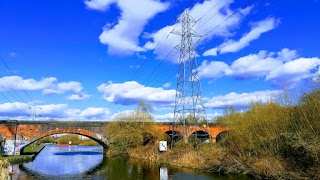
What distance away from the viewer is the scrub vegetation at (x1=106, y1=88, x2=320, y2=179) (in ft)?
74.2

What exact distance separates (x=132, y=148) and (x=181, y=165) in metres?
19.7

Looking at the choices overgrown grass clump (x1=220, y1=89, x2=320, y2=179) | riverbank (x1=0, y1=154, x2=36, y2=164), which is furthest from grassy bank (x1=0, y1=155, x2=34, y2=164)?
overgrown grass clump (x1=220, y1=89, x2=320, y2=179)

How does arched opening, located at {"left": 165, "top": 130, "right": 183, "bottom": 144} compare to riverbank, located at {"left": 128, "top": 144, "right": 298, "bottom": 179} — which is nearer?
riverbank, located at {"left": 128, "top": 144, "right": 298, "bottom": 179}

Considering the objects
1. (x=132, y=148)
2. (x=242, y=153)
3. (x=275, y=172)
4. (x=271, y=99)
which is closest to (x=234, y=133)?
(x=242, y=153)

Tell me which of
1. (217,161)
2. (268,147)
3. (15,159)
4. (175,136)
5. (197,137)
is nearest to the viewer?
(268,147)

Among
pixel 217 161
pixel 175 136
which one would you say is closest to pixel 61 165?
pixel 175 136

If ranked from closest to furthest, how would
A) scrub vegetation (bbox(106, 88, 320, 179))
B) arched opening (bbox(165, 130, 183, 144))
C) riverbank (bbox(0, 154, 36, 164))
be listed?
scrub vegetation (bbox(106, 88, 320, 179)), arched opening (bbox(165, 130, 183, 144)), riverbank (bbox(0, 154, 36, 164))

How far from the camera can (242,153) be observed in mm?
31750

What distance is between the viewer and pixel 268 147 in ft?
94.9

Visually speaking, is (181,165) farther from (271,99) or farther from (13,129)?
(13,129)

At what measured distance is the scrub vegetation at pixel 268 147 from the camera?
74.2ft

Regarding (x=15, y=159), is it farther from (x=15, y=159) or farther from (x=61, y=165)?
(x=61, y=165)

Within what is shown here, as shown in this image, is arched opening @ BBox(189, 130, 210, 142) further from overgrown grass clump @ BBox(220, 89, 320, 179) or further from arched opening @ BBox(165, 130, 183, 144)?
overgrown grass clump @ BBox(220, 89, 320, 179)

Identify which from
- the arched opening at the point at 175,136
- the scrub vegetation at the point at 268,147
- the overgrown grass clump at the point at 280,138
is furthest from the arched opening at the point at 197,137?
the overgrown grass clump at the point at 280,138
